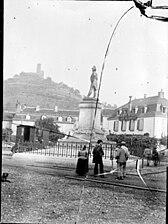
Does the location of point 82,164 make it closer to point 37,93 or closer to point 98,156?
point 98,156

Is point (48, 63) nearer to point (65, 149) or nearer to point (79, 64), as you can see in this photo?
point (79, 64)

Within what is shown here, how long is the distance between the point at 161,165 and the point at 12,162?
0.71 meters

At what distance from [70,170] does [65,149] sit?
10cm

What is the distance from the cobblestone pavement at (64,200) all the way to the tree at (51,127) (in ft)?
0.40

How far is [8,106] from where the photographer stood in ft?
4.76

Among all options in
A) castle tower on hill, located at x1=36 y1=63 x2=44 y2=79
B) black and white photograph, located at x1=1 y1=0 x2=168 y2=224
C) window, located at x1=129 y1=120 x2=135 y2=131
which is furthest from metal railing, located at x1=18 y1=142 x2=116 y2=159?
castle tower on hill, located at x1=36 y1=63 x2=44 y2=79

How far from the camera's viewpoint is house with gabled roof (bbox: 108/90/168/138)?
5.02 feet

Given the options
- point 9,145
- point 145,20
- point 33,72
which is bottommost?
point 9,145

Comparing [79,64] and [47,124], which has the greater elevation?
[79,64]

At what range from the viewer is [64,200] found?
1.43 m

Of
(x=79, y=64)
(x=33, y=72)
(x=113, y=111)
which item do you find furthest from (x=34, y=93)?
(x=113, y=111)

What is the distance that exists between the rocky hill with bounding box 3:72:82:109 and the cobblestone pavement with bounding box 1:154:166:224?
0.27 meters

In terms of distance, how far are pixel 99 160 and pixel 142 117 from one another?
0.98ft

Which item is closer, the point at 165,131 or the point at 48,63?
the point at 48,63
